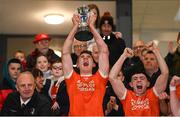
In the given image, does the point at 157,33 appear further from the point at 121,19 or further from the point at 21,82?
the point at 21,82

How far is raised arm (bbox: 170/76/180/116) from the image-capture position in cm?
421

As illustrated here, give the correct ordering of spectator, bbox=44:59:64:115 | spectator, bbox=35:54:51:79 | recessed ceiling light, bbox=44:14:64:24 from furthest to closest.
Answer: recessed ceiling light, bbox=44:14:64:24 < spectator, bbox=35:54:51:79 < spectator, bbox=44:59:64:115

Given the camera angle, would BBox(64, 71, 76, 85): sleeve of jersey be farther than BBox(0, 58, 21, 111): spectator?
No

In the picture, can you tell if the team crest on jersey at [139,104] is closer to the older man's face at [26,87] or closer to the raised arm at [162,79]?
the raised arm at [162,79]

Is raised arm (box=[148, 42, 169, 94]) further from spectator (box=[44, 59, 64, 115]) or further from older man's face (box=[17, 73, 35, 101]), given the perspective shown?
older man's face (box=[17, 73, 35, 101])

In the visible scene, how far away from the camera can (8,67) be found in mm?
5277

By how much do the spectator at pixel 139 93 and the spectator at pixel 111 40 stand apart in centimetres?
67

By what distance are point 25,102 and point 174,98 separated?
4.57 ft

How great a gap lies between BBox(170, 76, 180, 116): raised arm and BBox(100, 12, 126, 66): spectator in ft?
3.11

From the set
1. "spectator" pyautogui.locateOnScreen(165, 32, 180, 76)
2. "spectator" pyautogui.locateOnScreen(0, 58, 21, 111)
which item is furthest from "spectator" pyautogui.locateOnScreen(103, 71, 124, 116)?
"spectator" pyautogui.locateOnScreen(0, 58, 21, 111)

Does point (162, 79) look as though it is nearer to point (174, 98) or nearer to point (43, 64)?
point (174, 98)

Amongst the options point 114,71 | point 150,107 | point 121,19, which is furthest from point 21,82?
point 121,19

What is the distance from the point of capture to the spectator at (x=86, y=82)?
4.09 metres

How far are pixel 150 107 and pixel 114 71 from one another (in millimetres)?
473
